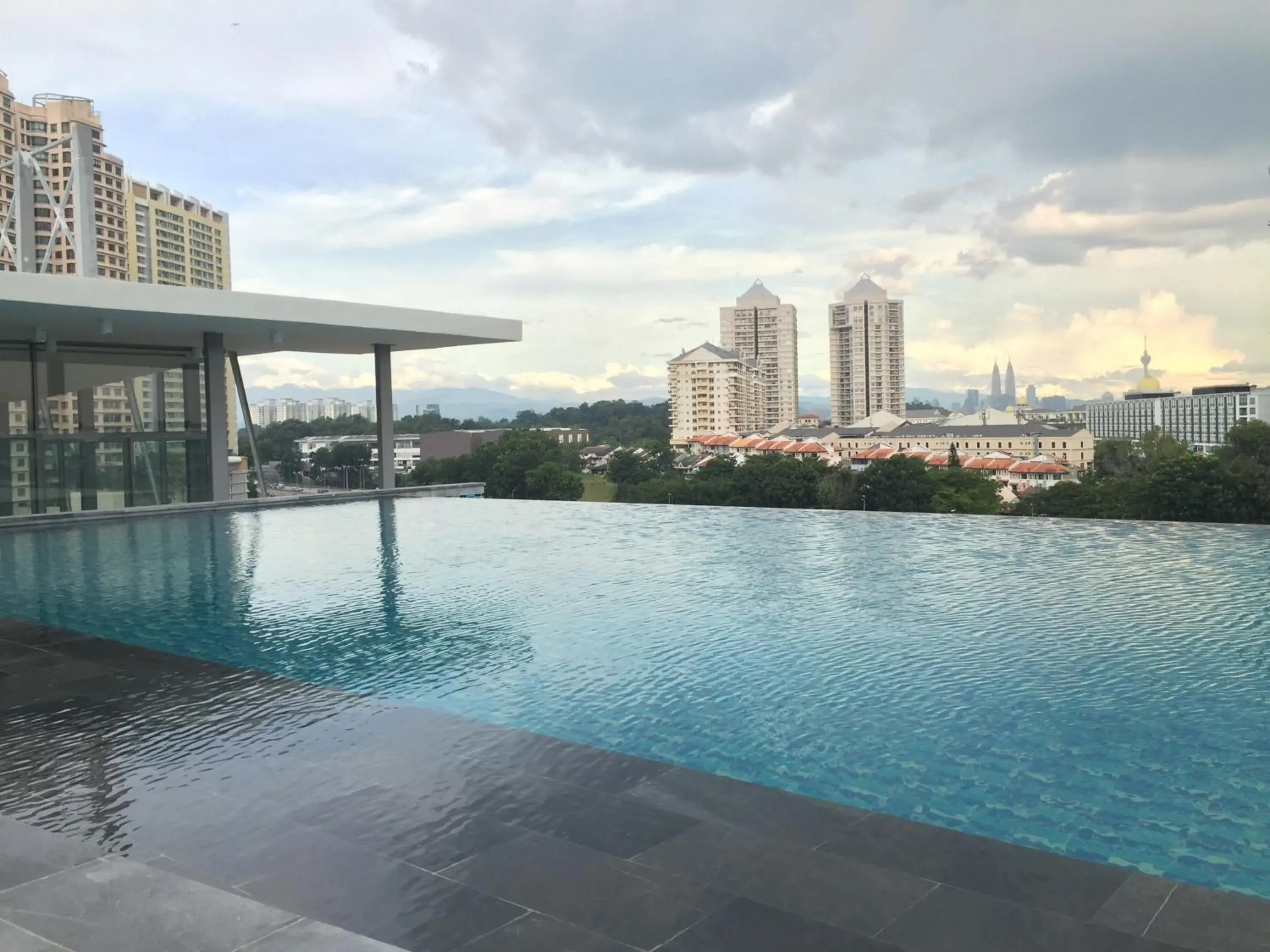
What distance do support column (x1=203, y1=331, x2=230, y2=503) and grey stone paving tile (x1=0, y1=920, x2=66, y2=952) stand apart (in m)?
14.1

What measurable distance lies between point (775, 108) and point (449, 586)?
68.9 feet

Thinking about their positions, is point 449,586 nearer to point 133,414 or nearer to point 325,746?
point 325,746

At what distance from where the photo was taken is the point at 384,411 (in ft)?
57.6

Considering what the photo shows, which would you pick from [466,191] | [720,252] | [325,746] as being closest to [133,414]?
[466,191]

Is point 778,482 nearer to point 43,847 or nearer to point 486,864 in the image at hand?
point 486,864

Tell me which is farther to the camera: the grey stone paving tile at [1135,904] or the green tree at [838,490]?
the green tree at [838,490]

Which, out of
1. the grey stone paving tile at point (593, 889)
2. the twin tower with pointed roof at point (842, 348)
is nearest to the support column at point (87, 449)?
the grey stone paving tile at point (593, 889)

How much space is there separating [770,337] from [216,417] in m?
131

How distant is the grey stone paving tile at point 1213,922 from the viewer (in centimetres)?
227

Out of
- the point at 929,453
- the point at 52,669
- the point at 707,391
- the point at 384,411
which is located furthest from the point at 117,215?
the point at 707,391

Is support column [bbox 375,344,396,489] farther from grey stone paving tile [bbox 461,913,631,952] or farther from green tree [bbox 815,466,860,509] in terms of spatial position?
grey stone paving tile [bbox 461,913,631,952]

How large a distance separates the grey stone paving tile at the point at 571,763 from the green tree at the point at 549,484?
1063 inches

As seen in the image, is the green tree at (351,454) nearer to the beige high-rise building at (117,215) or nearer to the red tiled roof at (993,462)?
the beige high-rise building at (117,215)

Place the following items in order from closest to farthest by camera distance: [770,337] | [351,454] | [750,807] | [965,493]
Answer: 1. [750,807]
2. [351,454]
3. [965,493]
4. [770,337]
